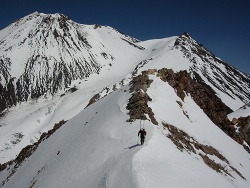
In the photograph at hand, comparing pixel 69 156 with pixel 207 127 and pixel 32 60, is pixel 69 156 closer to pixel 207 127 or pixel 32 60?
pixel 207 127

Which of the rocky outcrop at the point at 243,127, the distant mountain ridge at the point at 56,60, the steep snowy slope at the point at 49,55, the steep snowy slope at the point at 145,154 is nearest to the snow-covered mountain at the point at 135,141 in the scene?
the steep snowy slope at the point at 145,154

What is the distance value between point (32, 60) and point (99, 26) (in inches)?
3045

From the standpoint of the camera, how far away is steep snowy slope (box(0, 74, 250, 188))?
587 inches

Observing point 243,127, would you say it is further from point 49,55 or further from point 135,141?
point 49,55

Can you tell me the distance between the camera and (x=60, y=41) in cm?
14300

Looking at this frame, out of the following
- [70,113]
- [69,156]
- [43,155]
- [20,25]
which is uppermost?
[20,25]

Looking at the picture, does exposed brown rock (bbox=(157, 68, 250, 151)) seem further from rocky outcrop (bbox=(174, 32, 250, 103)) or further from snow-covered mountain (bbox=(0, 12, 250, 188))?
rocky outcrop (bbox=(174, 32, 250, 103))

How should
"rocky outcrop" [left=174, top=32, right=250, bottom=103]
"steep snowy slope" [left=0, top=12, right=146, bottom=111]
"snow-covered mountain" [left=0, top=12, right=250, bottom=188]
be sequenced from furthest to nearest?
"rocky outcrop" [left=174, top=32, right=250, bottom=103] < "steep snowy slope" [left=0, top=12, right=146, bottom=111] < "snow-covered mountain" [left=0, top=12, right=250, bottom=188]

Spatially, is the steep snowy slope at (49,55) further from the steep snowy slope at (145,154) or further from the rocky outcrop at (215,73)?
the steep snowy slope at (145,154)

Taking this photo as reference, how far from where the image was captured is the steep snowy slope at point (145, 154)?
14.9 meters

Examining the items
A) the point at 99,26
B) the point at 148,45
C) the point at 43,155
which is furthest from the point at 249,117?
the point at 99,26

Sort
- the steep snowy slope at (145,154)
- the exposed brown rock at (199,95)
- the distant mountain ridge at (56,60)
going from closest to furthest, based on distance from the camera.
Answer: the steep snowy slope at (145,154)
the exposed brown rock at (199,95)
the distant mountain ridge at (56,60)

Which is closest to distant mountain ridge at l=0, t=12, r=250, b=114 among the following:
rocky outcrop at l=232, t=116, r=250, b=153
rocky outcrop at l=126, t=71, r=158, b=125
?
rocky outcrop at l=232, t=116, r=250, b=153

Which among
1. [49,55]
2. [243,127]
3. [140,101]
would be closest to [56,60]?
[49,55]
